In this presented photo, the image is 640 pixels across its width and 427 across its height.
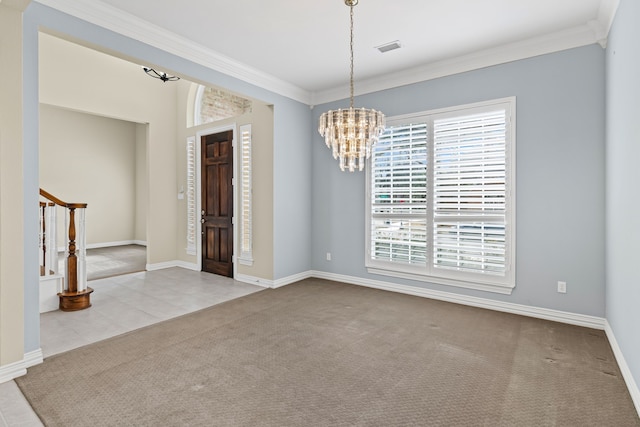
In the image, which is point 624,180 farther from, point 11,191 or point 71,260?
point 71,260

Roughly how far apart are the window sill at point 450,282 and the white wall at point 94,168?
23.5ft

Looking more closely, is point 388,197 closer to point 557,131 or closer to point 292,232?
point 292,232

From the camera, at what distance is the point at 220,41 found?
356 centimetres

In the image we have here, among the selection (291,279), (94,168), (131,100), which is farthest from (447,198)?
(94,168)

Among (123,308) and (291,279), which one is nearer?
(123,308)

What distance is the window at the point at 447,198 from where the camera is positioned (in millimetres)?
3730

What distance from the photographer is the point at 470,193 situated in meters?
3.90

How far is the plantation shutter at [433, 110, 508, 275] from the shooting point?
374 centimetres

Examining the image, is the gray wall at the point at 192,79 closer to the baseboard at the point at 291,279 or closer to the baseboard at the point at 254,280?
the baseboard at the point at 291,279

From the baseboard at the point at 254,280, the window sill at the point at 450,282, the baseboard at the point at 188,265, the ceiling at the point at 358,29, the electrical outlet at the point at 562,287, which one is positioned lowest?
the baseboard at the point at 254,280

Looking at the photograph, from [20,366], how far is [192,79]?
3.01 m

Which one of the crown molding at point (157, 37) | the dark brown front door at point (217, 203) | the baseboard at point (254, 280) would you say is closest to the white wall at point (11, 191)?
the crown molding at point (157, 37)

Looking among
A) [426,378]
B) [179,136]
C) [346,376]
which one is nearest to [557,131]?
[426,378]

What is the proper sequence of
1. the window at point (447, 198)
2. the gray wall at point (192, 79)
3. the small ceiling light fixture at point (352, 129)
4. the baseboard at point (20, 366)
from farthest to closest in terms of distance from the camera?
the window at point (447, 198), the small ceiling light fixture at point (352, 129), the gray wall at point (192, 79), the baseboard at point (20, 366)
